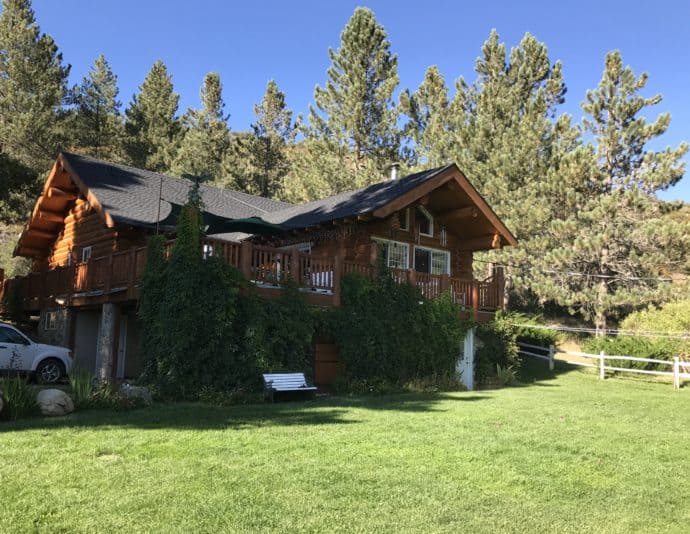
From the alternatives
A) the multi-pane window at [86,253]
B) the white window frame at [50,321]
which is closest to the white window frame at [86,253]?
the multi-pane window at [86,253]

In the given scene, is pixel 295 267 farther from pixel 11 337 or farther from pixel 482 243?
pixel 482 243

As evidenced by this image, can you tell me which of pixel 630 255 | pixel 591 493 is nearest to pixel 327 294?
pixel 591 493

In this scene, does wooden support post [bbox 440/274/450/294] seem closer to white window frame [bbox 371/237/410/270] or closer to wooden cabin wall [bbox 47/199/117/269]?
white window frame [bbox 371/237/410/270]

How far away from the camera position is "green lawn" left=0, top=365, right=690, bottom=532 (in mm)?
4727

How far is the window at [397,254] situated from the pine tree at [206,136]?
2083 cm

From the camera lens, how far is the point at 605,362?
2130 centimetres

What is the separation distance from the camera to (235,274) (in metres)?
12.2

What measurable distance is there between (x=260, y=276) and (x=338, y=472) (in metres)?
7.46

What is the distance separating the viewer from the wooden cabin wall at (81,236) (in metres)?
18.4

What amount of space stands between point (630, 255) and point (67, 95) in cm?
3453

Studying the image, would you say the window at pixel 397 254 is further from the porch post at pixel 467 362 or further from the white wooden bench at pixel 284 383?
the white wooden bench at pixel 284 383

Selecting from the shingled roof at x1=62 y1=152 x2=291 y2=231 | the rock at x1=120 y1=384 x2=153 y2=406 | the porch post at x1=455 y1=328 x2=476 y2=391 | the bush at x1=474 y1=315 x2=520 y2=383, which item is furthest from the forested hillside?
the rock at x1=120 y1=384 x2=153 y2=406

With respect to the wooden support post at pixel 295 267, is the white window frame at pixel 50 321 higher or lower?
lower

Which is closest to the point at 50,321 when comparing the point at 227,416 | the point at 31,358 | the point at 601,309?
the point at 31,358
